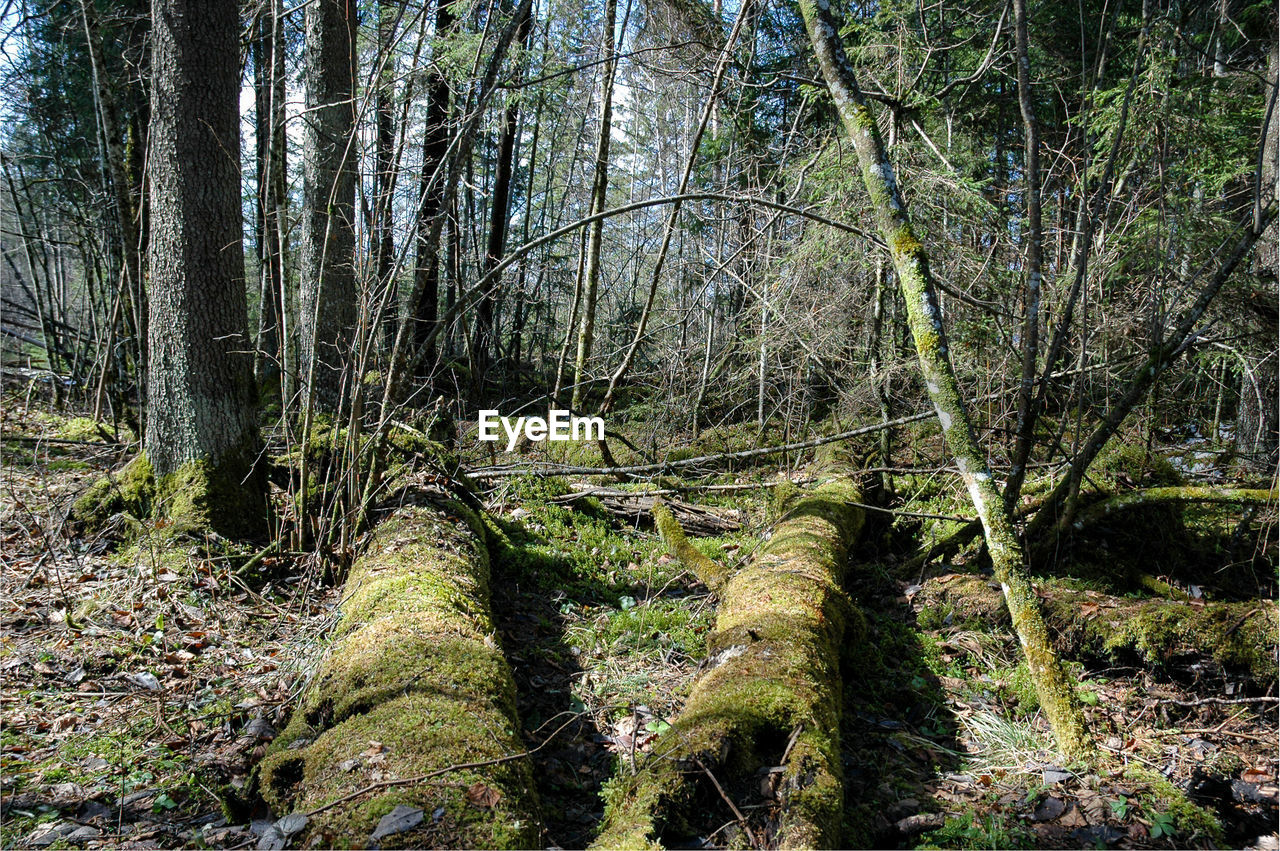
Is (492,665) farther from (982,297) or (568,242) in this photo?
(568,242)

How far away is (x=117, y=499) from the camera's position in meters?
5.04

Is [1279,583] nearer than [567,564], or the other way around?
[1279,583]

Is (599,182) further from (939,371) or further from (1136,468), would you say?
(939,371)

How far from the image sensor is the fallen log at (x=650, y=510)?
7043 mm

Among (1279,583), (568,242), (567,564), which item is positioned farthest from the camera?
(568,242)

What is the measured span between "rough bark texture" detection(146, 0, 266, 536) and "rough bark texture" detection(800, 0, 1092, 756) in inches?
160

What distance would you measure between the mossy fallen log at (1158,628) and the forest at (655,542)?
0.02 meters

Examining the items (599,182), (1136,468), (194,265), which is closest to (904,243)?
(194,265)

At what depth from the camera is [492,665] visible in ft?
11.3

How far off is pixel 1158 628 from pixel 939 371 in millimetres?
2177

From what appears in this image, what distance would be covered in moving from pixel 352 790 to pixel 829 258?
6.58 metres

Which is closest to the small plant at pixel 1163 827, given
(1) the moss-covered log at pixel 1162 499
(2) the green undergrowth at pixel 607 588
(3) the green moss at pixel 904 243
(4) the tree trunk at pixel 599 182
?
(2) the green undergrowth at pixel 607 588

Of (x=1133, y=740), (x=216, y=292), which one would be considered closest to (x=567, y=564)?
(x=216, y=292)

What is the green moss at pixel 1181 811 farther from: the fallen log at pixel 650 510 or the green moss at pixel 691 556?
the fallen log at pixel 650 510
